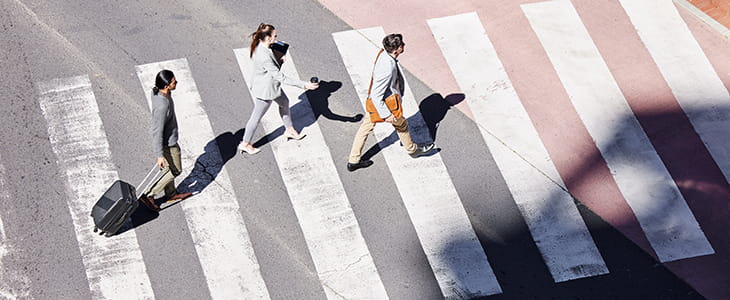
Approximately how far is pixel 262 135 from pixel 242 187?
2.91ft

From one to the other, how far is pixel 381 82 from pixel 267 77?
4.51 ft

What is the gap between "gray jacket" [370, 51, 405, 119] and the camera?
32.3ft

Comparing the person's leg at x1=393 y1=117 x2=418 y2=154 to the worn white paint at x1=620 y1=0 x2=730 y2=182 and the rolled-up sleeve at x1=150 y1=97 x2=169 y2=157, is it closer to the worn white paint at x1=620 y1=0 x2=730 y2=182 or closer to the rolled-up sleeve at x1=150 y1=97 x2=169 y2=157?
the rolled-up sleeve at x1=150 y1=97 x2=169 y2=157

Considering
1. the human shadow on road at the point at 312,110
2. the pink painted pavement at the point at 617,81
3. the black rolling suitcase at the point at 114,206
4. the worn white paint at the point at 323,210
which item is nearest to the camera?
the black rolling suitcase at the point at 114,206

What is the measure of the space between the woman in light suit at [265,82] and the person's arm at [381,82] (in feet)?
2.24

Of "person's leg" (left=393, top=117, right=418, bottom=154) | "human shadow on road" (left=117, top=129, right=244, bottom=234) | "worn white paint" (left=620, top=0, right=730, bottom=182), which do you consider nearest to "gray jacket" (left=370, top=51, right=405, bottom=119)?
"person's leg" (left=393, top=117, right=418, bottom=154)

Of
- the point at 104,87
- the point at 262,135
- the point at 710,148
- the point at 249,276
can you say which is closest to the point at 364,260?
the point at 249,276

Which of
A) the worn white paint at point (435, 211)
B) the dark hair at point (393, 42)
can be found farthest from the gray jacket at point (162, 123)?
the worn white paint at point (435, 211)

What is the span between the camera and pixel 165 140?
9.51 m

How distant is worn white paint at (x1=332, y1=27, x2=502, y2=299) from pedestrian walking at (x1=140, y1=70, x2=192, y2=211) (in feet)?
9.09

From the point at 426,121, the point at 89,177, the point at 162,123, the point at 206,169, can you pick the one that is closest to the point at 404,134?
the point at 426,121

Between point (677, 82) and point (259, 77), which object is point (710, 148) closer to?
point (677, 82)

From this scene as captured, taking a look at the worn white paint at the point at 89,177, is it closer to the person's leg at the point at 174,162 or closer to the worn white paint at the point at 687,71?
the person's leg at the point at 174,162

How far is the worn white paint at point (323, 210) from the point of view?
33.1 feet
